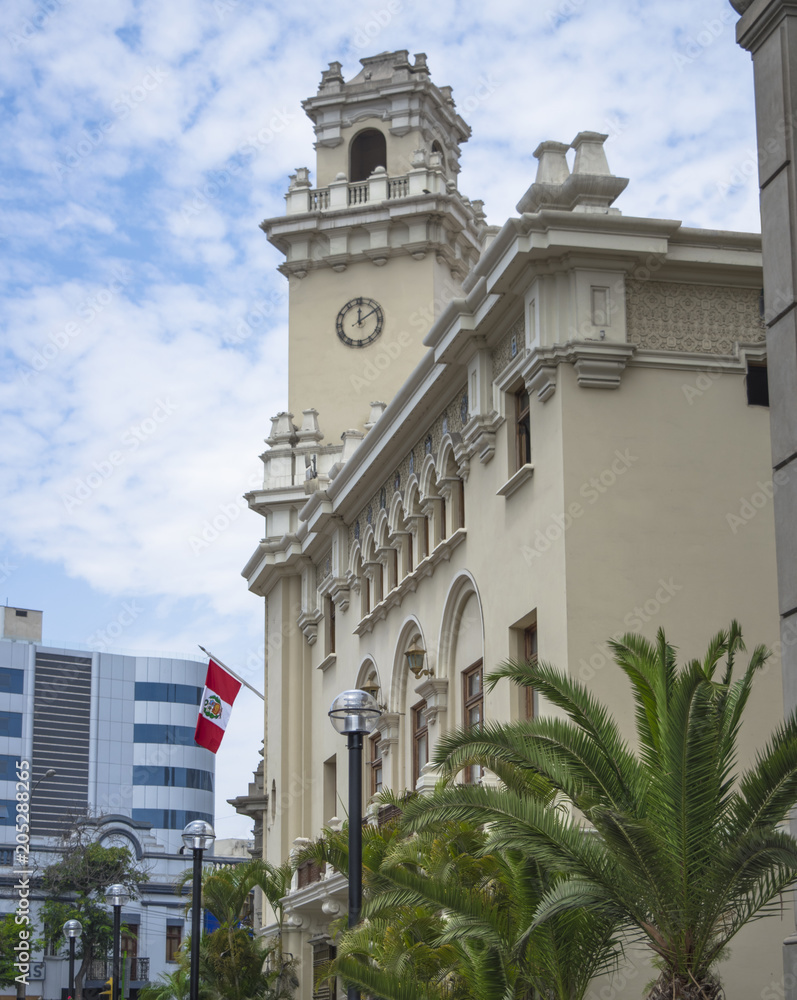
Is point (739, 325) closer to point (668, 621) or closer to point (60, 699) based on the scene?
point (668, 621)

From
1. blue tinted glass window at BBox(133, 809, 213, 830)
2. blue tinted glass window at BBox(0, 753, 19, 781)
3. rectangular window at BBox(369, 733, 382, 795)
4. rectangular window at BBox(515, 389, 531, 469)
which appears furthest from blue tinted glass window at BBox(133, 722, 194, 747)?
rectangular window at BBox(515, 389, 531, 469)

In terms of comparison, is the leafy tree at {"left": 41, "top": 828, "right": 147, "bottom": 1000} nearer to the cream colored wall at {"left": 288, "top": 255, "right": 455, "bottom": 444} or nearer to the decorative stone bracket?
the cream colored wall at {"left": 288, "top": 255, "right": 455, "bottom": 444}

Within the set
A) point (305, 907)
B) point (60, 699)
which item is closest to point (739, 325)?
point (305, 907)

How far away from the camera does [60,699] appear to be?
90438 millimetres

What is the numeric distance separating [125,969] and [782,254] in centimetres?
5984

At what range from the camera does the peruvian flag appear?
113ft

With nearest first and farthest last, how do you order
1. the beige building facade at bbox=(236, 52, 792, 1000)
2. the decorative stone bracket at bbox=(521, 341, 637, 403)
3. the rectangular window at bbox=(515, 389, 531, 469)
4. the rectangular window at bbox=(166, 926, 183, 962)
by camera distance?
the beige building facade at bbox=(236, 52, 792, 1000) → the decorative stone bracket at bbox=(521, 341, 637, 403) → the rectangular window at bbox=(515, 389, 531, 469) → the rectangular window at bbox=(166, 926, 183, 962)

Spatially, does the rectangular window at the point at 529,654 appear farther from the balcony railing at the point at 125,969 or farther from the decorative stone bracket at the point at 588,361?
the balcony railing at the point at 125,969

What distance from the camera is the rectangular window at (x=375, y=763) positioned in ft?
96.8

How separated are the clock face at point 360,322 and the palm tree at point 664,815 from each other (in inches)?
965

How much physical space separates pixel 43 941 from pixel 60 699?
29.2m

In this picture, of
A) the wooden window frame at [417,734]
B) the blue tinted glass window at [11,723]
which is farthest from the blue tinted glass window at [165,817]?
the wooden window frame at [417,734]

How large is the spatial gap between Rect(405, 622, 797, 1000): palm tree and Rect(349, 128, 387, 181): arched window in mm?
28545

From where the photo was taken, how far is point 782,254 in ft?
40.0
